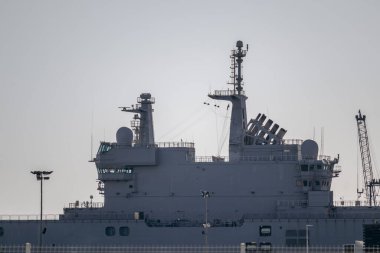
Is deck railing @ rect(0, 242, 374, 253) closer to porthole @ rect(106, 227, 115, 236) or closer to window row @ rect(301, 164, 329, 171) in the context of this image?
porthole @ rect(106, 227, 115, 236)

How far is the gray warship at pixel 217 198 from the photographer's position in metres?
74.7

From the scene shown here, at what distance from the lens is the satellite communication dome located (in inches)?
3044

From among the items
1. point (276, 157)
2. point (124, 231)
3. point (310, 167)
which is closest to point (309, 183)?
point (310, 167)

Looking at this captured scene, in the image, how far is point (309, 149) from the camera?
77.2 metres

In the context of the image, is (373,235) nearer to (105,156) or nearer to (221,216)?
(221,216)

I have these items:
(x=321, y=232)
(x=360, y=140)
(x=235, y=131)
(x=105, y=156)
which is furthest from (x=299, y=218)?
(x=360, y=140)

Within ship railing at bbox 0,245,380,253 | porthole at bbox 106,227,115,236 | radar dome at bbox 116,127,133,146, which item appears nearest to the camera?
ship railing at bbox 0,245,380,253

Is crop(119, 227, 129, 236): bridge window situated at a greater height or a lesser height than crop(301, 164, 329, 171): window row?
lesser

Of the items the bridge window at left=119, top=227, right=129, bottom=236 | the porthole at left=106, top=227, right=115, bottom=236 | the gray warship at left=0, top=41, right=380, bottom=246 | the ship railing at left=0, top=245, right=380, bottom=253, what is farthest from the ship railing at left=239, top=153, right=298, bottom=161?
the porthole at left=106, top=227, right=115, bottom=236

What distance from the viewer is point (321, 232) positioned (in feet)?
243

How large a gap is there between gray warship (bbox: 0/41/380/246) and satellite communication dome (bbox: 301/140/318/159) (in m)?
0.08

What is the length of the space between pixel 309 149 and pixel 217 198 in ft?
26.1

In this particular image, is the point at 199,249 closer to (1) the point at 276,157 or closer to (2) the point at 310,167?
(1) the point at 276,157

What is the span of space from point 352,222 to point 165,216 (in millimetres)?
14269
